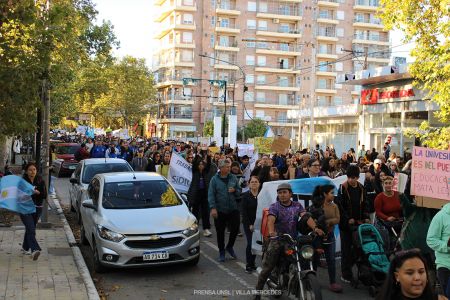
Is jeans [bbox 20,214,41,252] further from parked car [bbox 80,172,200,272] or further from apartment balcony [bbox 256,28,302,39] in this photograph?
apartment balcony [bbox 256,28,302,39]

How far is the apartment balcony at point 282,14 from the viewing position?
8175 cm

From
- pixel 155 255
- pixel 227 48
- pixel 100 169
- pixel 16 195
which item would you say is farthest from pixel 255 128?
pixel 155 255

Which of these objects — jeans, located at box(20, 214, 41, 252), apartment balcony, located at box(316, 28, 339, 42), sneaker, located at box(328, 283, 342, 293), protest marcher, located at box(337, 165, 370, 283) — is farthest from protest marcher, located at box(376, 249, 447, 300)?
apartment balcony, located at box(316, 28, 339, 42)

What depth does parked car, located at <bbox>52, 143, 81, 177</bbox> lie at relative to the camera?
27.3 meters

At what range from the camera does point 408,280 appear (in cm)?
316

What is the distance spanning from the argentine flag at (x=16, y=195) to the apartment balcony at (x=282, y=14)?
7568 centimetres

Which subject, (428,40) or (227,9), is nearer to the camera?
(428,40)

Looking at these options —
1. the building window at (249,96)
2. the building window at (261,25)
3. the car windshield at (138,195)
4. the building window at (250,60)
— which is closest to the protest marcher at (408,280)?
the car windshield at (138,195)

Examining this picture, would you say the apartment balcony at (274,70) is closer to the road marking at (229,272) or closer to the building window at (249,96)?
the building window at (249,96)

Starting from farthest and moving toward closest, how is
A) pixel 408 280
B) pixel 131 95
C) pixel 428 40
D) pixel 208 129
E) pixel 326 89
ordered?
pixel 326 89
pixel 208 129
pixel 131 95
pixel 428 40
pixel 408 280

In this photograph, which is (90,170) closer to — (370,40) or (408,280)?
(408,280)

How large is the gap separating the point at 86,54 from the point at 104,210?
65.6 ft

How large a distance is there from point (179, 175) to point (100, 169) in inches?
79.1

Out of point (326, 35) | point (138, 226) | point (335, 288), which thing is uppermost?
point (326, 35)
